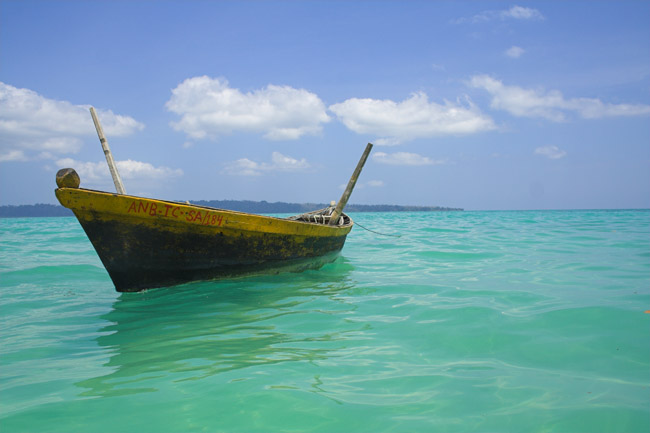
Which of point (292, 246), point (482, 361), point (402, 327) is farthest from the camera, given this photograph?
point (292, 246)

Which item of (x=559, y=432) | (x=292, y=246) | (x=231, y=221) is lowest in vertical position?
(x=559, y=432)

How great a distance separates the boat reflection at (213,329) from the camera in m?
3.12

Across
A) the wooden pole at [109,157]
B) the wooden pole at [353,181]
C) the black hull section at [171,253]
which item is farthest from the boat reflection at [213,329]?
the wooden pole at [353,181]

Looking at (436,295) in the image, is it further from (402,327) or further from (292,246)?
(292,246)

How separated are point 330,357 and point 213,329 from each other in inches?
57.2

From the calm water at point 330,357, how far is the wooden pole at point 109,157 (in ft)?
6.26

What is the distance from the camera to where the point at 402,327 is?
4.29 m

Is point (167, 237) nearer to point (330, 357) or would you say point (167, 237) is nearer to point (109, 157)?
point (330, 357)

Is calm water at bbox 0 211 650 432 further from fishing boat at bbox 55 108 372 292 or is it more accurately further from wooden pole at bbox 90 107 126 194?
wooden pole at bbox 90 107 126 194

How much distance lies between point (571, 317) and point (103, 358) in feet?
15.3

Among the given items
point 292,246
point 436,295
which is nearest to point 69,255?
point 292,246

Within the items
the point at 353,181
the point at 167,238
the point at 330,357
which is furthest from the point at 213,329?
the point at 353,181

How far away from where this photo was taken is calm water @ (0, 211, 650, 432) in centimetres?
245

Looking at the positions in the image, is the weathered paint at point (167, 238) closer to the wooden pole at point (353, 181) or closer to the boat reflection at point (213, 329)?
the boat reflection at point (213, 329)
